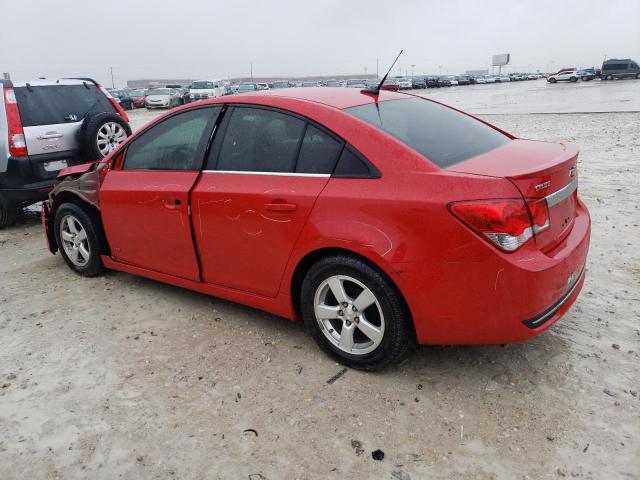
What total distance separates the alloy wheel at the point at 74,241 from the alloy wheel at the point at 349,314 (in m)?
2.57

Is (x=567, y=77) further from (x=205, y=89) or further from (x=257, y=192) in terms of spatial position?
(x=257, y=192)

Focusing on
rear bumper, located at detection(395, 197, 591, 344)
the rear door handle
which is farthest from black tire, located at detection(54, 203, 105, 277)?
rear bumper, located at detection(395, 197, 591, 344)

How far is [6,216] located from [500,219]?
6.54 meters

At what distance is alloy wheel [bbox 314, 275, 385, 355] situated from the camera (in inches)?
117

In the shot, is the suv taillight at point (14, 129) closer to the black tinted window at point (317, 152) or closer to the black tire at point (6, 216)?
the black tire at point (6, 216)

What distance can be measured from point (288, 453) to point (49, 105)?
6.06 meters

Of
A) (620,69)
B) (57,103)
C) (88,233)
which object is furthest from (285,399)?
(620,69)

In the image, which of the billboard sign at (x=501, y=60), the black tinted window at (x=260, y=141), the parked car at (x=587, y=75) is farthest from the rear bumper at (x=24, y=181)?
the billboard sign at (x=501, y=60)

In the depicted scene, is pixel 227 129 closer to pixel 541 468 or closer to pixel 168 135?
pixel 168 135

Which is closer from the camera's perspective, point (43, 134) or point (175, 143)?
point (175, 143)

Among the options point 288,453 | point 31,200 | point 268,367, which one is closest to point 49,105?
point 31,200

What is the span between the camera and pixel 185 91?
39938mm

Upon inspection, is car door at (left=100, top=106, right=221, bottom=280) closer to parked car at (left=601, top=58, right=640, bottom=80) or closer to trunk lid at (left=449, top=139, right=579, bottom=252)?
trunk lid at (left=449, top=139, right=579, bottom=252)

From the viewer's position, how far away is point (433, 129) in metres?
3.27
